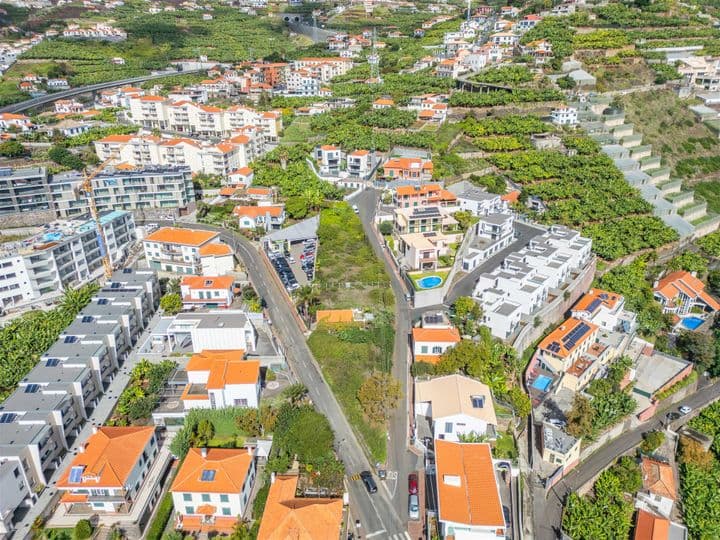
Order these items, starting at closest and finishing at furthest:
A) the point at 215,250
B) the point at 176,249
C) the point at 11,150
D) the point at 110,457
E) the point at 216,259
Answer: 1. the point at 110,457
2. the point at 216,259
3. the point at 215,250
4. the point at 176,249
5. the point at 11,150

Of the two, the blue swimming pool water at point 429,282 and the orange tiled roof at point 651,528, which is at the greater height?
the blue swimming pool water at point 429,282

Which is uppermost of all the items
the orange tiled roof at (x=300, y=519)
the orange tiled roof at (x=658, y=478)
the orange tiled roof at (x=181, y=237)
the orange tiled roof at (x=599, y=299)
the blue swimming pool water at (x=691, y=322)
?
the orange tiled roof at (x=181, y=237)

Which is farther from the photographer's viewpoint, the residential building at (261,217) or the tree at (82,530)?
the residential building at (261,217)

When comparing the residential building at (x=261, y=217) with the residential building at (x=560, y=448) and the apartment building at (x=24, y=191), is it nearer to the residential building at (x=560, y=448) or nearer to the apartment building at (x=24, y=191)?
the apartment building at (x=24, y=191)

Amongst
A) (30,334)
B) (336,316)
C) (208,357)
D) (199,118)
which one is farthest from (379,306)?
(199,118)

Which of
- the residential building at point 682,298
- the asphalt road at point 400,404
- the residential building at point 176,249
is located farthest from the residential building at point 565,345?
the residential building at point 176,249

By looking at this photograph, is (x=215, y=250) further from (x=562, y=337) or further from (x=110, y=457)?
(x=562, y=337)

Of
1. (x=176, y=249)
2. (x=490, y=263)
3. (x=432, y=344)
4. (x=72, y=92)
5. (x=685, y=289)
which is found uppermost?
(x=72, y=92)
